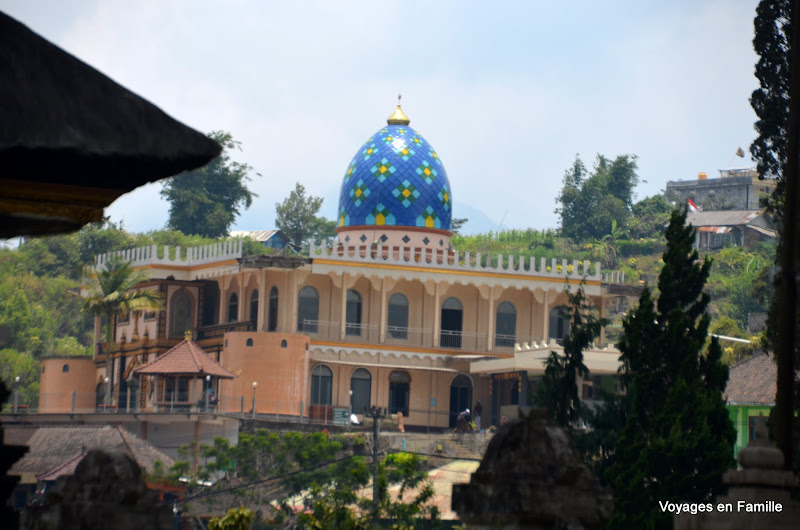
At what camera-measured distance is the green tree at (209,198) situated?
81312 mm

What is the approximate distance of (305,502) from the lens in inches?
1405

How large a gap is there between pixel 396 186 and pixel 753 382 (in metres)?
14.3

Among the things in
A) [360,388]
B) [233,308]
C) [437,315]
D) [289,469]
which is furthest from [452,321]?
[289,469]

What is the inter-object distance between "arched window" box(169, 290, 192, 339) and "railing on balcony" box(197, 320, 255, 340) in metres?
0.82

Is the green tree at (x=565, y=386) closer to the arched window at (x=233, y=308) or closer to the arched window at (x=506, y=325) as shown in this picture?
the arched window at (x=506, y=325)

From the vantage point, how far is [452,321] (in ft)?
175

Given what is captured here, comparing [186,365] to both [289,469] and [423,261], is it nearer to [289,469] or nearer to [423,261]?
[289,469]

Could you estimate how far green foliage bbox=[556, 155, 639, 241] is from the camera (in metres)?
95.3

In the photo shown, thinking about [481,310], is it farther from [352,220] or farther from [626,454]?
[626,454]

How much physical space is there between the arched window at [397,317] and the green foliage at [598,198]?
4353 cm

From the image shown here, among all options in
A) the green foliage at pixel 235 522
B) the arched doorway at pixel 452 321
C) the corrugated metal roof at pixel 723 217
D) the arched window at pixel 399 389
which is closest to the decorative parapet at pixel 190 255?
the arched window at pixel 399 389

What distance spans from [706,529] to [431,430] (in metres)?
38.6

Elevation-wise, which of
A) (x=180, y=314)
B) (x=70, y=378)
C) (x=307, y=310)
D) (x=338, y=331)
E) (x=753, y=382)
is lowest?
(x=70, y=378)

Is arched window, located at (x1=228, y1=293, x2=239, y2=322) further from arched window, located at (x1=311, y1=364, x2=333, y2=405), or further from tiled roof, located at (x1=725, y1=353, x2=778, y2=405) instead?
tiled roof, located at (x1=725, y1=353, x2=778, y2=405)
